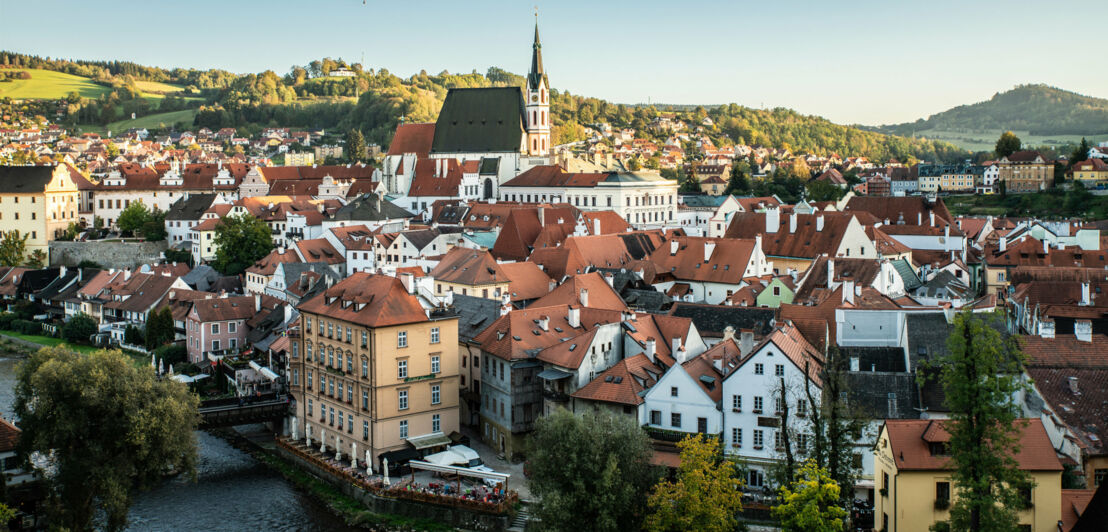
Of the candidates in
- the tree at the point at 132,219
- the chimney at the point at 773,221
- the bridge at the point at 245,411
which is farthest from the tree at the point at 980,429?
the tree at the point at 132,219

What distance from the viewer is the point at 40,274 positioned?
7088 cm

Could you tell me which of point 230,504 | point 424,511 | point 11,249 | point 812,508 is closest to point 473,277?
point 230,504

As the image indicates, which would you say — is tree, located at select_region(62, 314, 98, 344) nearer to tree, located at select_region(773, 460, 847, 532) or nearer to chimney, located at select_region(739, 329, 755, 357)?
chimney, located at select_region(739, 329, 755, 357)

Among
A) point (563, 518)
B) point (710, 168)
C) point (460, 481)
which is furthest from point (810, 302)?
point (710, 168)

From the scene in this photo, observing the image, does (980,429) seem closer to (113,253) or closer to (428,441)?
(428,441)

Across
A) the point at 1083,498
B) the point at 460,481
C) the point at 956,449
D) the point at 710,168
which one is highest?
the point at 710,168

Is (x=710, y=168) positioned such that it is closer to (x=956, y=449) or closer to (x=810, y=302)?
(x=810, y=302)

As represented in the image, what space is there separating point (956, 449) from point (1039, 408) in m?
8.34

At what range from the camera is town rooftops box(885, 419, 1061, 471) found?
2209 centimetres

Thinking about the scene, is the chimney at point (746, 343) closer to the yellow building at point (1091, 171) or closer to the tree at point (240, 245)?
the tree at point (240, 245)

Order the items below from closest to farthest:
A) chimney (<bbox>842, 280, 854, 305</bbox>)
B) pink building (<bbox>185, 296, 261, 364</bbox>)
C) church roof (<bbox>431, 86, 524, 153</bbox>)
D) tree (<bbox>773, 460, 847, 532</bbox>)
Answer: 1. tree (<bbox>773, 460, 847, 532</bbox>)
2. chimney (<bbox>842, 280, 854, 305</bbox>)
3. pink building (<bbox>185, 296, 261, 364</bbox>)
4. church roof (<bbox>431, 86, 524, 153</bbox>)

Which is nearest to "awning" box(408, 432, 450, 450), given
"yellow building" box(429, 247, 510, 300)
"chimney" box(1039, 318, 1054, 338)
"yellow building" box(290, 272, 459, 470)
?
"yellow building" box(290, 272, 459, 470)

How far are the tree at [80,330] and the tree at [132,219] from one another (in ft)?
74.7

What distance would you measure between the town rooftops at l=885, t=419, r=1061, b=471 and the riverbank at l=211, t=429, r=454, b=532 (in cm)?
1291
